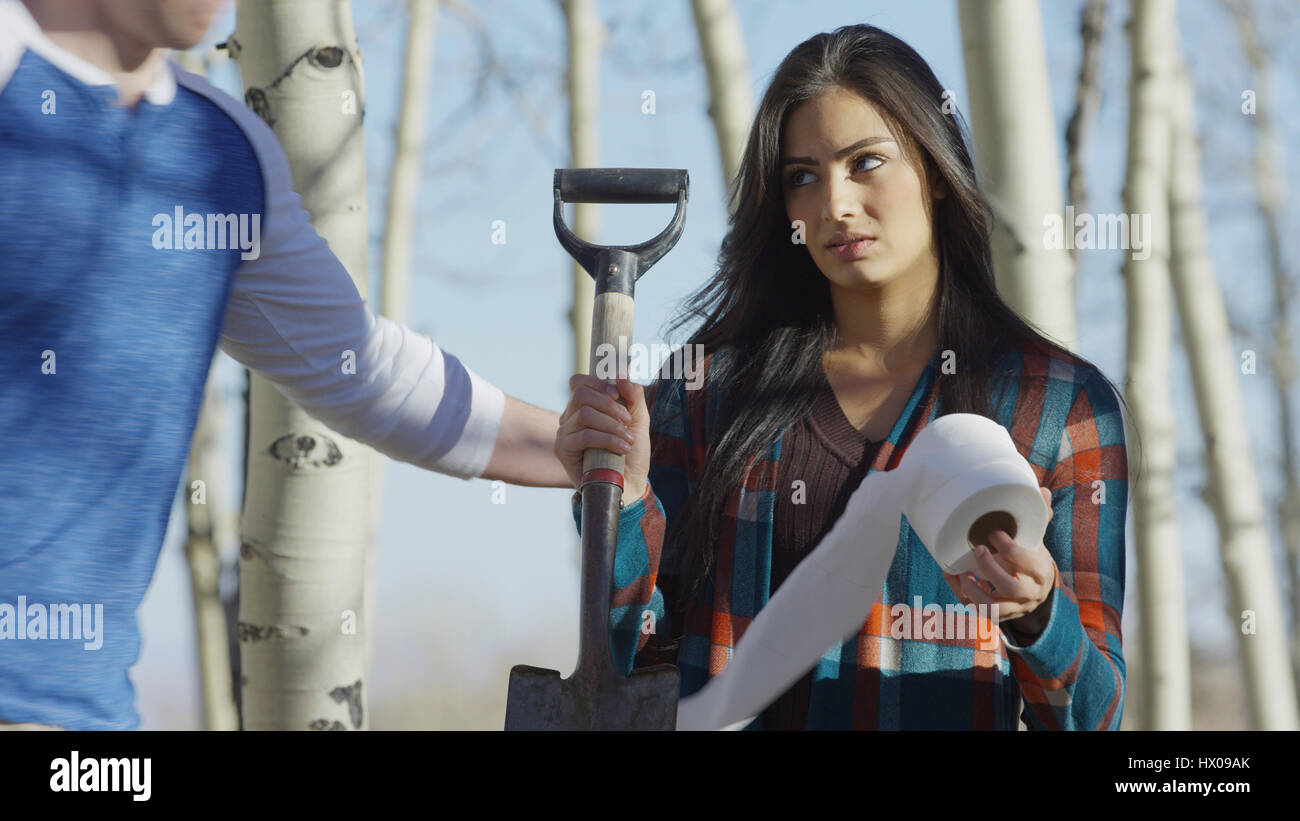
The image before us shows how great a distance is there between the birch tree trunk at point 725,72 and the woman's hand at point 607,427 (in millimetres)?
2244

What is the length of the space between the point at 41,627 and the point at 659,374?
1102 mm

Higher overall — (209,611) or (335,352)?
(335,352)

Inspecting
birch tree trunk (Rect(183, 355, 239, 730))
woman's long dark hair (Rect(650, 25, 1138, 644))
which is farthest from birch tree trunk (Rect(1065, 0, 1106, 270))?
Answer: birch tree trunk (Rect(183, 355, 239, 730))

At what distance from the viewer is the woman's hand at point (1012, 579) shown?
1688 millimetres

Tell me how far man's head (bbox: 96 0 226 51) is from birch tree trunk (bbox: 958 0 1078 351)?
1.71m

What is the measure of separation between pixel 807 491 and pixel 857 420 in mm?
169

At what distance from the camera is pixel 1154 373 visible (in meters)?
4.43

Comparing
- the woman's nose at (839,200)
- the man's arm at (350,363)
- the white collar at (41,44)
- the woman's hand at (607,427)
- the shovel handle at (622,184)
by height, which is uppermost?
the white collar at (41,44)

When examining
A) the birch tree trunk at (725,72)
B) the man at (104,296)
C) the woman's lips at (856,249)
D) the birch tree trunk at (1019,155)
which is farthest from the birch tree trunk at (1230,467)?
the man at (104,296)

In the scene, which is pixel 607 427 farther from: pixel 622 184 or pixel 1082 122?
pixel 1082 122

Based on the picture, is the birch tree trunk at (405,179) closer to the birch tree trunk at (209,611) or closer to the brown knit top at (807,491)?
the birch tree trunk at (209,611)

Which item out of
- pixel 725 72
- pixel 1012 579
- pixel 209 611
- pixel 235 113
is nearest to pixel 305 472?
pixel 235 113

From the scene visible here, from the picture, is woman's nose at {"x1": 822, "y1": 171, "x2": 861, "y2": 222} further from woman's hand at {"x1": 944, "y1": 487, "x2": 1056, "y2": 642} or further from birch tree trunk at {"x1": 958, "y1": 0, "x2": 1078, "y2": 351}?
birch tree trunk at {"x1": 958, "y1": 0, "x2": 1078, "y2": 351}
